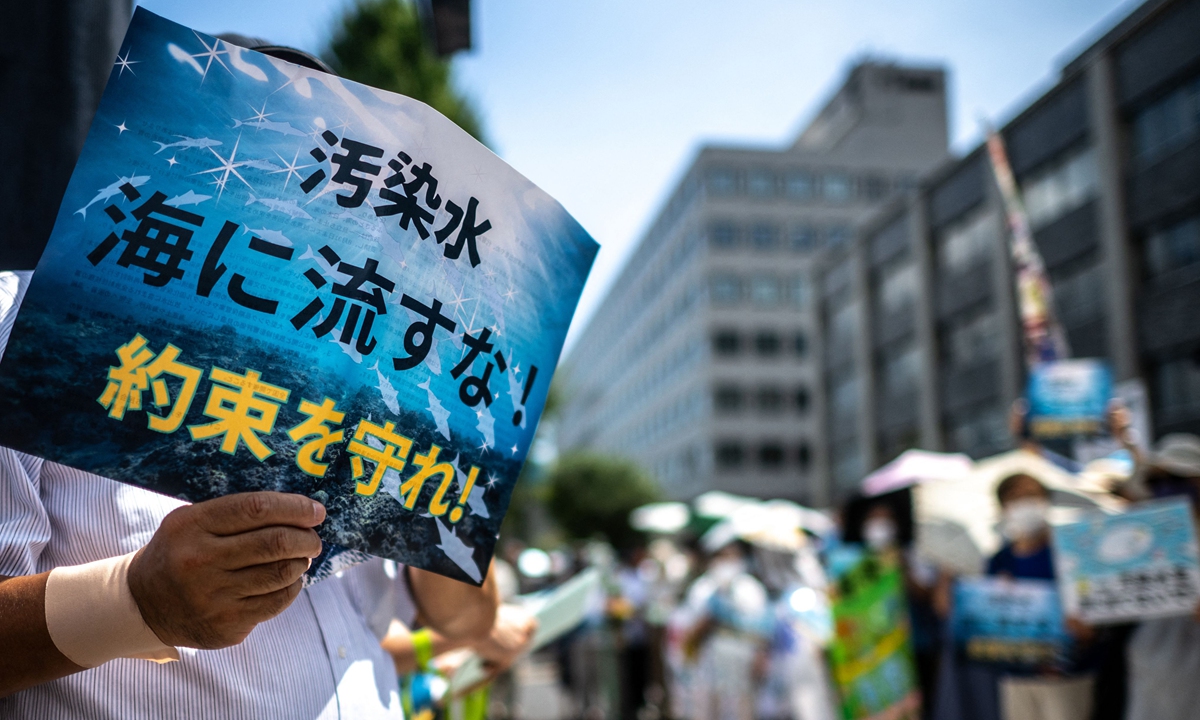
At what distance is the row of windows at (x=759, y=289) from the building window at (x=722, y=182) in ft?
16.3

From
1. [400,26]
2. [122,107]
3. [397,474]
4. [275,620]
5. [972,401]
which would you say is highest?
[400,26]

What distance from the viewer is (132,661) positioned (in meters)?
1.20

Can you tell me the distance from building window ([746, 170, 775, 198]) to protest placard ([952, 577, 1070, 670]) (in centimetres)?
5538

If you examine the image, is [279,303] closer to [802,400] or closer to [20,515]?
[20,515]

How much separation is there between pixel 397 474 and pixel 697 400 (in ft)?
195

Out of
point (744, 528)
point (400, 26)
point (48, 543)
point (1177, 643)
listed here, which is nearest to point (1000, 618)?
point (1177, 643)

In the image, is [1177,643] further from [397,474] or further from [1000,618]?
[397,474]

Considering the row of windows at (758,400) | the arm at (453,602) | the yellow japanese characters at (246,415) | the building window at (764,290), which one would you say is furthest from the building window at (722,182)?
the yellow japanese characters at (246,415)

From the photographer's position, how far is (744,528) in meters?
9.21

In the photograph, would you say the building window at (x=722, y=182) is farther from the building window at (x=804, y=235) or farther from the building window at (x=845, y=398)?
the building window at (x=845, y=398)

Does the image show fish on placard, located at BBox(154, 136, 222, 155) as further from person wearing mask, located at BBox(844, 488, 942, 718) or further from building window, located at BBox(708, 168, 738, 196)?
building window, located at BBox(708, 168, 738, 196)

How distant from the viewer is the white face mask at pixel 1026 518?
17.2 feet

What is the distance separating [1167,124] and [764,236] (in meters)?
36.6

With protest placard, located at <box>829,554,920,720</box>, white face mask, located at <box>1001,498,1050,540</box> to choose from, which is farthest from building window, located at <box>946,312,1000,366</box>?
white face mask, located at <box>1001,498,1050,540</box>
